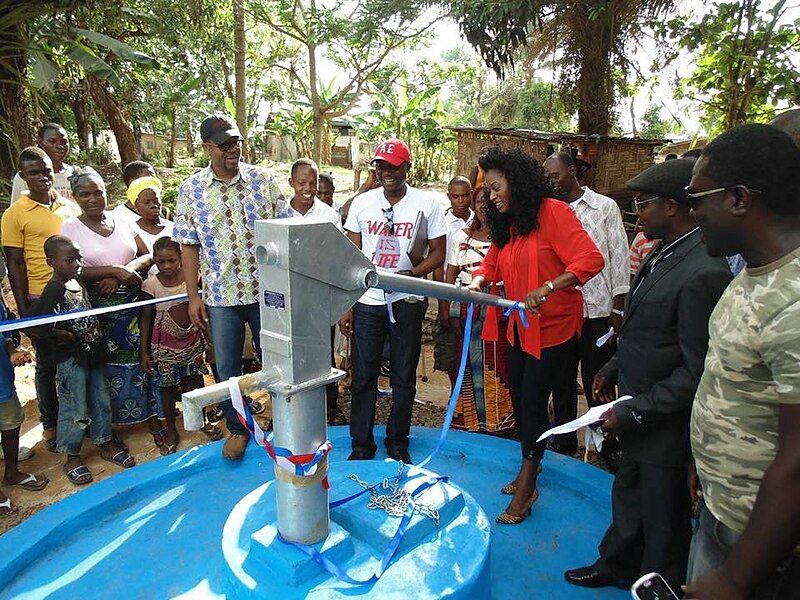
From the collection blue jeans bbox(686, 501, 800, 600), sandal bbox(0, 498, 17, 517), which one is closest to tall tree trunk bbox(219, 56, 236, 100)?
sandal bbox(0, 498, 17, 517)

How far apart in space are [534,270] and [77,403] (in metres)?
2.93

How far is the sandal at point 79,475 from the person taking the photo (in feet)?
11.6

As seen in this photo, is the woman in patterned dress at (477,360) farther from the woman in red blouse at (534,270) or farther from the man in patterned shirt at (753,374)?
the man in patterned shirt at (753,374)

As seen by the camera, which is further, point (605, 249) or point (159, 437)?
point (159, 437)

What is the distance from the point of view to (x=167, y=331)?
3.85m

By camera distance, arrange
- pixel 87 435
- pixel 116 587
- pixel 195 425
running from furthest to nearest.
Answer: pixel 87 435, pixel 116 587, pixel 195 425

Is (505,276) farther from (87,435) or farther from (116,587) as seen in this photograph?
(87,435)

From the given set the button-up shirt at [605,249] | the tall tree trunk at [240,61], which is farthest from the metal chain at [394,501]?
the tall tree trunk at [240,61]

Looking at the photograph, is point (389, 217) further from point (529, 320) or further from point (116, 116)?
point (116, 116)

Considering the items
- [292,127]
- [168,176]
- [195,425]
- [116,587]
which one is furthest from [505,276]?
[292,127]

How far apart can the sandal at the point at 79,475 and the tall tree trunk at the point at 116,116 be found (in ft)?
31.4

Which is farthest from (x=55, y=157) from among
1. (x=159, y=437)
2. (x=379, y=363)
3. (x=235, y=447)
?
(x=379, y=363)

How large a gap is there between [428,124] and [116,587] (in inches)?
659

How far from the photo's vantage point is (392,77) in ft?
60.0
